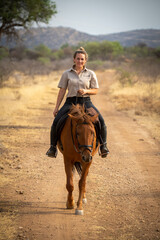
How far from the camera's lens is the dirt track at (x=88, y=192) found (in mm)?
3672

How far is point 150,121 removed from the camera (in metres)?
11.3

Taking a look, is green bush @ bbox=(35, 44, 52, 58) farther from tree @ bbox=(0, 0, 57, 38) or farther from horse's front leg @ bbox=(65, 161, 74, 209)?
horse's front leg @ bbox=(65, 161, 74, 209)

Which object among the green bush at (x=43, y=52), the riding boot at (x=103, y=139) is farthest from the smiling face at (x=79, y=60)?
the green bush at (x=43, y=52)

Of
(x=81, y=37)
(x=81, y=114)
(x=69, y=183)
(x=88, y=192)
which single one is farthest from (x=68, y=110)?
(x=81, y=37)

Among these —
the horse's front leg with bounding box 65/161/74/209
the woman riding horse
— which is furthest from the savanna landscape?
the woman riding horse

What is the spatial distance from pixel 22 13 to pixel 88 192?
1113cm

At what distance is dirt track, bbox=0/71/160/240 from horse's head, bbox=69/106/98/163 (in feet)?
3.39

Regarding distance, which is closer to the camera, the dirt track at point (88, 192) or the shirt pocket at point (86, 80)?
the dirt track at point (88, 192)

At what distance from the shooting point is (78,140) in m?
3.72

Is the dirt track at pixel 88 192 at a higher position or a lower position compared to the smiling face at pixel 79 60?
lower

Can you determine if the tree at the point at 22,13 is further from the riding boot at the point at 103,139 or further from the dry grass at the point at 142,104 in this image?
the riding boot at the point at 103,139

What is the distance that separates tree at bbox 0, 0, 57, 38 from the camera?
12.7m

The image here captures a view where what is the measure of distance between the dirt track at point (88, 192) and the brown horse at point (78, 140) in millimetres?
376

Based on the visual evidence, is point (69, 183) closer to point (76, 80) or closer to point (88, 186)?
point (88, 186)
